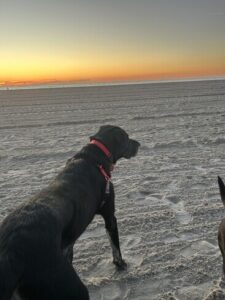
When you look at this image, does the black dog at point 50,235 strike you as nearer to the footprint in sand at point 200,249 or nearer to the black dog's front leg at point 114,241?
the black dog's front leg at point 114,241

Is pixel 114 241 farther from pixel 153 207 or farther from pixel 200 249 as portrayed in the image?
pixel 153 207

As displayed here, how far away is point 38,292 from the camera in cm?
292

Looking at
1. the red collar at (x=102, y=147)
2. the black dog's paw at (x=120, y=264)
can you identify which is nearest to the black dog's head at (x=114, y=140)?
the red collar at (x=102, y=147)

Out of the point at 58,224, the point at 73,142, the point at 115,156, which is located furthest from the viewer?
the point at 73,142

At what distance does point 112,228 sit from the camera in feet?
16.0

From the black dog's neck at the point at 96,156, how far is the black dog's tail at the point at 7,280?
2144mm

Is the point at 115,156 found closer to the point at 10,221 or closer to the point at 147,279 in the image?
the point at 147,279

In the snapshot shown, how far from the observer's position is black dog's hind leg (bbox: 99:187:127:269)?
4754 mm

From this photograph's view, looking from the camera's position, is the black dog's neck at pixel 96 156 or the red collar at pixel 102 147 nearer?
the black dog's neck at pixel 96 156

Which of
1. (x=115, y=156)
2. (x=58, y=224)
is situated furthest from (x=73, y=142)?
(x=58, y=224)

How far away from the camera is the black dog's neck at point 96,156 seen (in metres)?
4.81

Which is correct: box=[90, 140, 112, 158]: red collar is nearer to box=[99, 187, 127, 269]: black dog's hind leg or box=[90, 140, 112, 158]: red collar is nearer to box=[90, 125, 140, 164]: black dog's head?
box=[90, 125, 140, 164]: black dog's head

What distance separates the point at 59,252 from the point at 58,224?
10.9 inches

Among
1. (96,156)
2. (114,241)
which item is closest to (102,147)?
(96,156)
